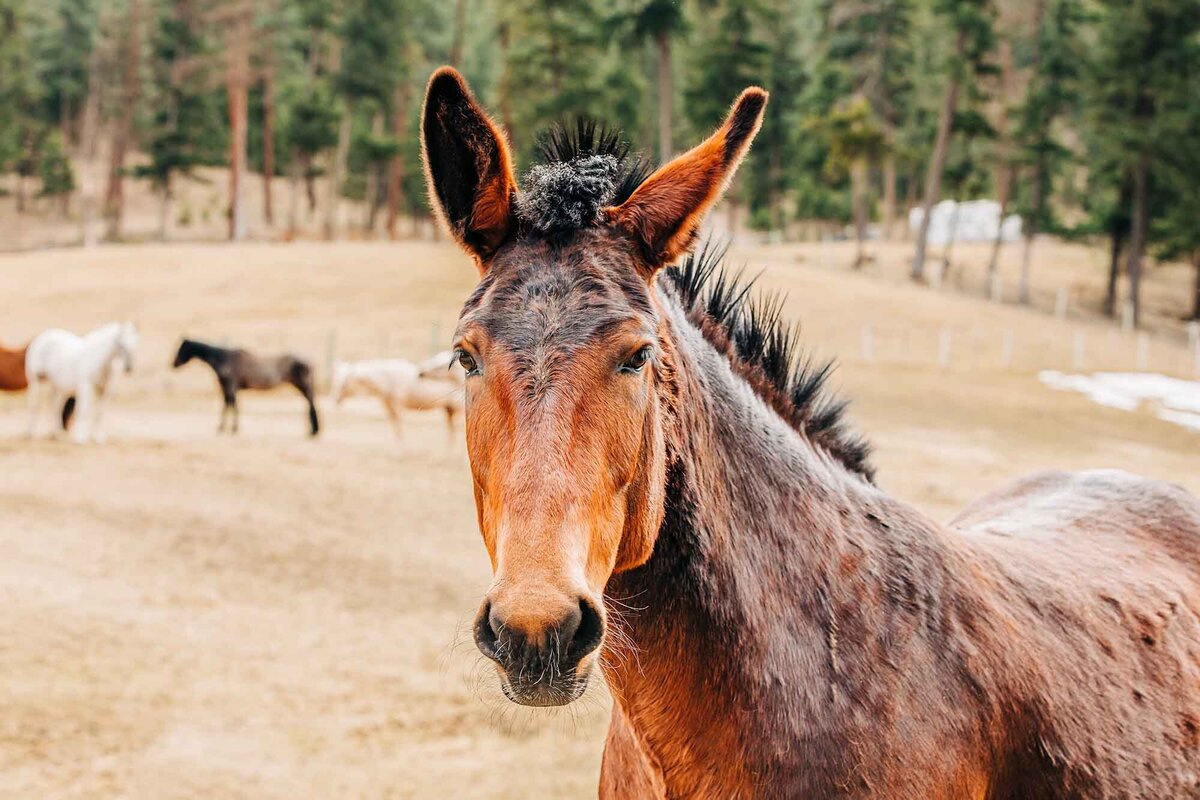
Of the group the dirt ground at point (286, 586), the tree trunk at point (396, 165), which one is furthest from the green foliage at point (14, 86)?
the dirt ground at point (286, 586)

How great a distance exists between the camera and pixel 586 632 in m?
1.62

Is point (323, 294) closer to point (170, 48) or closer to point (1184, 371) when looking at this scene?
point (170, 48)

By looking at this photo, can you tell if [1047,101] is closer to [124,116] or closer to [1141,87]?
[1141,87]

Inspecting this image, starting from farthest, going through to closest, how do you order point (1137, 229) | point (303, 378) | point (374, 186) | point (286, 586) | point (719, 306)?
point (374, 186) < point (1137, 229) < point (303, 378) < point (286, 586) < point (719, 306)

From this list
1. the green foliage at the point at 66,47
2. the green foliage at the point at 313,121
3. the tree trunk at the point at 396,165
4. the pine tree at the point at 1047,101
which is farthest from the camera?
the green foliage at the point at 66,47

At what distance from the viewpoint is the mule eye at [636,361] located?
1.87 metres

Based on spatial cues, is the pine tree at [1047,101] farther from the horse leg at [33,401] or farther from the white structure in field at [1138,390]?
the horse leg at [33,401]

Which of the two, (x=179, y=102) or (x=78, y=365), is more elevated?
(x=179, y=102)

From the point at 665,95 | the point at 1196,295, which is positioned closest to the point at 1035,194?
the point at 1196,295

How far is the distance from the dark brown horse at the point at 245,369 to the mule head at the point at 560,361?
48.4ft

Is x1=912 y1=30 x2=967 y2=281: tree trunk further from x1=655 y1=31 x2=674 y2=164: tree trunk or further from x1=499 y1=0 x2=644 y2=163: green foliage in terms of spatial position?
x1=499 y1=0 x2=644 y2=163: green foliage

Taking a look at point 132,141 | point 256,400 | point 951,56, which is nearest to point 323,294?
point 256,400

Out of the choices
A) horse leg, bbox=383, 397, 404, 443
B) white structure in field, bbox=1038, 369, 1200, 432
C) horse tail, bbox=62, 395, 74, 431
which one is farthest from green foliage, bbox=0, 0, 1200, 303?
horse tail, bbox=62, 395, 74, 431

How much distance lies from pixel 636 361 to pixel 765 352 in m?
0.77
